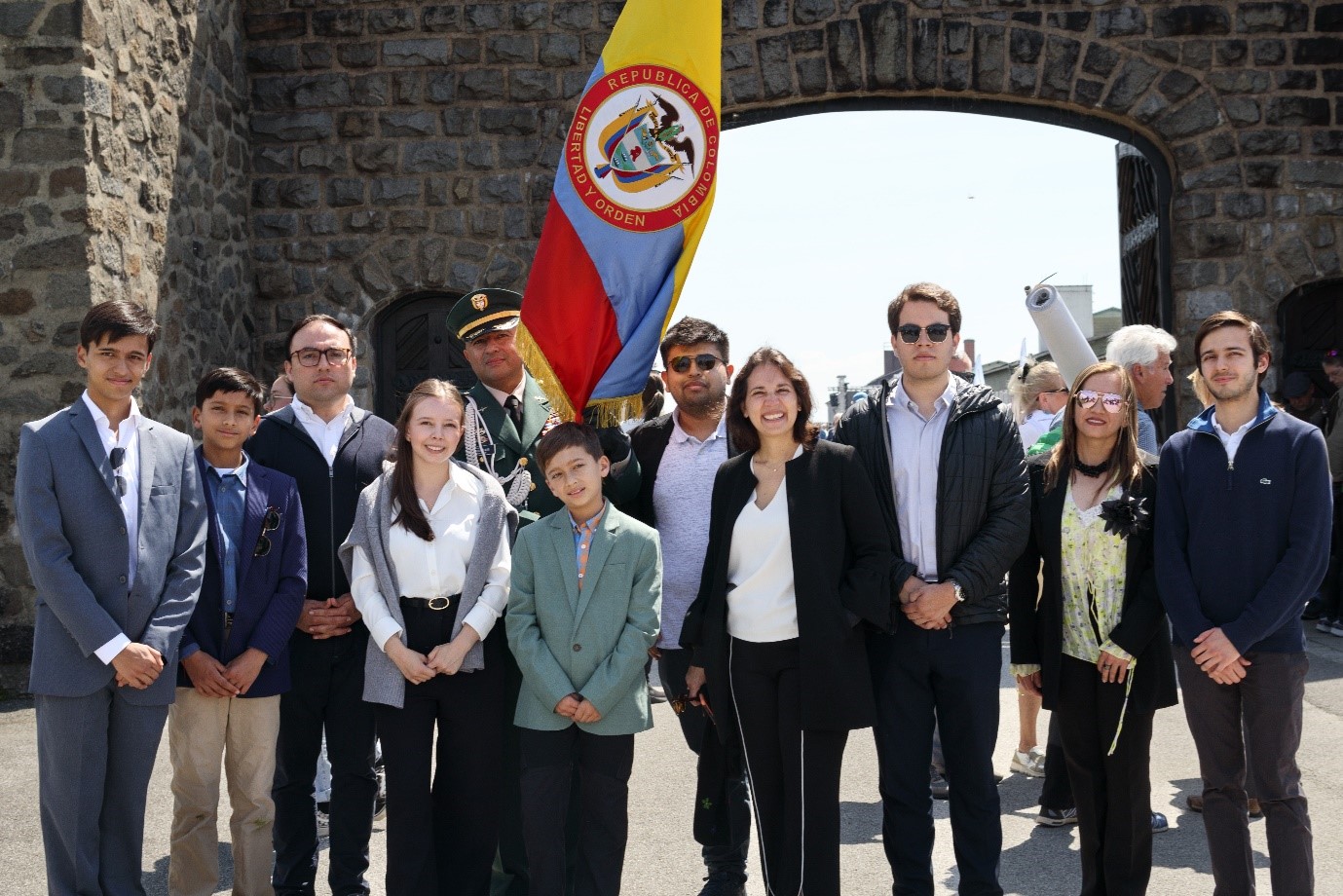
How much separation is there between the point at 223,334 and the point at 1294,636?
23.9ft

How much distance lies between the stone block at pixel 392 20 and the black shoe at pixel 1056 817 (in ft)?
23.2

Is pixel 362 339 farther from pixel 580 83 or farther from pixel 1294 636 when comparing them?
pixel 1294 636

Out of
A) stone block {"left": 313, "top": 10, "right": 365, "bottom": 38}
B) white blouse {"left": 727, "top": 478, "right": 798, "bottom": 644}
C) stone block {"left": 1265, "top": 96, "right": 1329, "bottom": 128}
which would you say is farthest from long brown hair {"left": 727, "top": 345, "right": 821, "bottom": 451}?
stone block {"left": 1265, "top": 96, "right": 1329, "bottom": 128}

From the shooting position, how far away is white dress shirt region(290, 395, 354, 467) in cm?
409

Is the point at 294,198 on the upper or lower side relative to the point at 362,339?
upper

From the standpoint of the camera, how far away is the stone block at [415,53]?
29.9 feet

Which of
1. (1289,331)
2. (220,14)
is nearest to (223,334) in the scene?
(220,14)

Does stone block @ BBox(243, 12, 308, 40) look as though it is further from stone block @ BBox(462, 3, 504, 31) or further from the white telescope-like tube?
the white telescope-like tube

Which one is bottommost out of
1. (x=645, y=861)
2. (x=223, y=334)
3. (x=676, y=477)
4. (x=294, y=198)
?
(x=645, y=861)

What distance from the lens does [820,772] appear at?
360 cm

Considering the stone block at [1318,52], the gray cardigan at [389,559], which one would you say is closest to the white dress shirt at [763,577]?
the gray cardigan at [389,559]

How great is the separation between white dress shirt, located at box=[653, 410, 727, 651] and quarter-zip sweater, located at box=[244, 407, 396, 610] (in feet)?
3.17

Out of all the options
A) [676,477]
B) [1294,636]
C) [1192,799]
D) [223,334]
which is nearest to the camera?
[1294,636]

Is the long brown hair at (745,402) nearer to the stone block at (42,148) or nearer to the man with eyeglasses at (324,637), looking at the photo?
the man with eyeglasses at (324,637)
